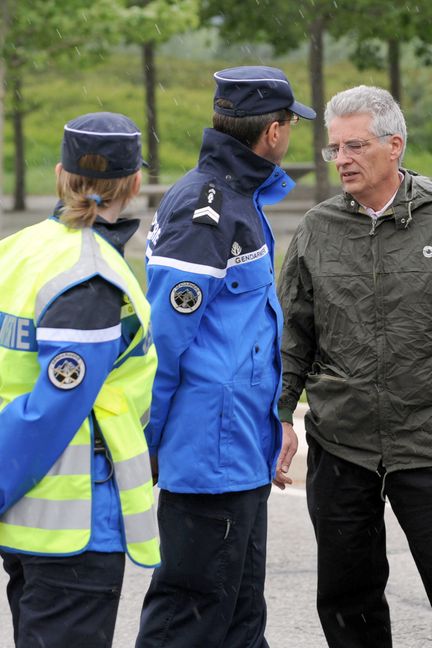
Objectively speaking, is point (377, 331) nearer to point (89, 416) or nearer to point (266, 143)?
point (266, 143)

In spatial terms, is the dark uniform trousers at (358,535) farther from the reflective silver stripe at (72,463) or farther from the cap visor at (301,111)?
the reflective silver stripe at (72,463)

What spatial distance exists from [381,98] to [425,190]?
33cm

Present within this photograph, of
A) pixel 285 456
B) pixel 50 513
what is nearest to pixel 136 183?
pixel 50 513

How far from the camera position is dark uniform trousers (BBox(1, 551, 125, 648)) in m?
3.01

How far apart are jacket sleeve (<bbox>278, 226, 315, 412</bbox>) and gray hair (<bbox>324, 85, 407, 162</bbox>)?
430 mm

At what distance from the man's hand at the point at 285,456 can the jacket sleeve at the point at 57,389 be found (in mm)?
1346

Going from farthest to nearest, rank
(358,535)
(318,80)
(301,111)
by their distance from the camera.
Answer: (318,80)
(358,535)
(301,111)

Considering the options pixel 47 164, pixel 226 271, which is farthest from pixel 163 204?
pixel 47 164

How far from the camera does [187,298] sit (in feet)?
11.9

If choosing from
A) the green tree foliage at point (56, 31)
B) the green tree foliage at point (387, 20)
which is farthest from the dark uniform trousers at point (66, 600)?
the green tree foliage at point (387, 20)

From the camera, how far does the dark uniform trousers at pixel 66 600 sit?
3014 mm

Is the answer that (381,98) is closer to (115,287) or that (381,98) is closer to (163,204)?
Result: (163,204)

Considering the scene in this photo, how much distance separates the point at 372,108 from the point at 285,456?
3.86 feet

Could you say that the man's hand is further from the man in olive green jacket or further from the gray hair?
the gray hair
